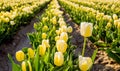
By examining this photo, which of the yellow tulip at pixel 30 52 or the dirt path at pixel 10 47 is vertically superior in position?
the yellow tulip at pixel 30 52

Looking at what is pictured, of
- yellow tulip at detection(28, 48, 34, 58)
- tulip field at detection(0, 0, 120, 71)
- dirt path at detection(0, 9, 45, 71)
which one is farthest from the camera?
dirt path at detection(0, 9, 45, 71)

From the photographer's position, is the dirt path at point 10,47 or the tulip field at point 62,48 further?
the dirt path at point 10,47

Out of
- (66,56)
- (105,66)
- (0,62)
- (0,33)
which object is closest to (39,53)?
(66,56)

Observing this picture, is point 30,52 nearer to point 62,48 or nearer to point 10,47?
point 62,48

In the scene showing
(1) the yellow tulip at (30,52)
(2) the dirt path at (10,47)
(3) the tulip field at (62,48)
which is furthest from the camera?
(2) the dirt path at (10,47)

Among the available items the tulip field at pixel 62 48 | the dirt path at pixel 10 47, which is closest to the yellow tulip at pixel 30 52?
the tulip field at pixel 62 48

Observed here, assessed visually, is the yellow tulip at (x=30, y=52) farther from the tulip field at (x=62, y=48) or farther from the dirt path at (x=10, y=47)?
the dirt path at (x=10, y=47)

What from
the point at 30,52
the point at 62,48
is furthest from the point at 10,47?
the point at 62,48

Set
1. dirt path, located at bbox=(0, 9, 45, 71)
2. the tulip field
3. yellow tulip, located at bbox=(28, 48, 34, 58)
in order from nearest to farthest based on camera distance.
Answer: the tulip field < yellow tulip, located at bbox=(28, 48, 34, 58) < dirt path, located at bbox=(0, 9, 45, 71)

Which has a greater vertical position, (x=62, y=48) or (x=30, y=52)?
(x=62, y=48)

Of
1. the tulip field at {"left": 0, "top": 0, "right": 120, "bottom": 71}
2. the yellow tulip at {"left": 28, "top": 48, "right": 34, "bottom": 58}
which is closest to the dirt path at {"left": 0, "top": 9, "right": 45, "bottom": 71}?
the tulip field at {"left": 0, "top": 0, "right": 120, "bottom": 71}

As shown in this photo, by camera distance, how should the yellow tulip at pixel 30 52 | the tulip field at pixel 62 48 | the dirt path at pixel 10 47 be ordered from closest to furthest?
the tulip field at pixel 62 48
the yellow tulip at pixel 30 52
the dirt path at pixel 10 47

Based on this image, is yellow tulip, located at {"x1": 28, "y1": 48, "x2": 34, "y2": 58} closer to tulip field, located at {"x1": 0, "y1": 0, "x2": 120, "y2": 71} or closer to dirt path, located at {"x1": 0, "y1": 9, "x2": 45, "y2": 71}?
tulip field, located at {"x1": 0, "y1": 0, "x2": 120, "y2": 71}

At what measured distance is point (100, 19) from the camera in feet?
26.3
